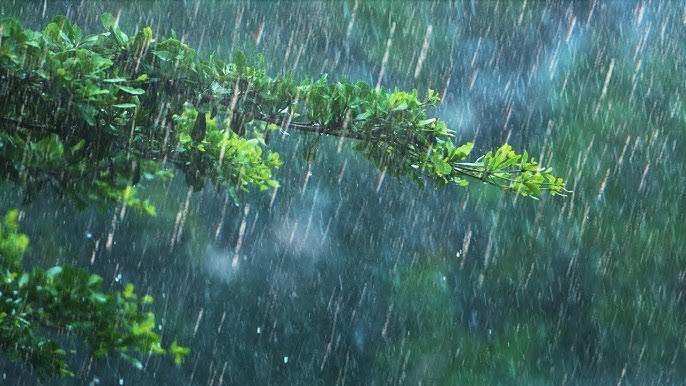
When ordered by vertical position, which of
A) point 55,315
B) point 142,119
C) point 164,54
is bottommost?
point 55,315

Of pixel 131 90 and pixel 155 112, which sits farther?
pixel 155 112

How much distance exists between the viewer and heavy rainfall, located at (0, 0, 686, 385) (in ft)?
27.0

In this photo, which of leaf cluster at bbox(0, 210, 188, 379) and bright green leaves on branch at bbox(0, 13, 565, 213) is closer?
bright green leaves on branch at bbox(0, 13, 565, 213)

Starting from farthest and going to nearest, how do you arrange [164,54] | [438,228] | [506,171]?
[438,228]
[506,171]
[164,54]

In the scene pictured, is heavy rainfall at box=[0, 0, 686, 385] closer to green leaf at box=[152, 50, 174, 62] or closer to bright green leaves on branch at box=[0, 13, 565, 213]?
bright green leaves on branch at box=[0, 13, 565, 213]

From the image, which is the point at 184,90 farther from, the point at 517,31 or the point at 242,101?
the point at 517,31

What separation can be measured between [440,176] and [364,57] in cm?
645

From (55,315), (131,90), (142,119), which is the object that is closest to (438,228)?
(55,315)

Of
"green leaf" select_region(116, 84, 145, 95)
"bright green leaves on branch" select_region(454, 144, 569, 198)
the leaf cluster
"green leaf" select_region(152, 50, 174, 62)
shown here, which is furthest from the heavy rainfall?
"green leaf" select_region(116, 84, 145, 95)

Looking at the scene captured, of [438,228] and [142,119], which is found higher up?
[142,119]

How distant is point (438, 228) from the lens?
8820 millimetres

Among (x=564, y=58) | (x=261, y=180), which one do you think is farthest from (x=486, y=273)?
(x=261, y=180)

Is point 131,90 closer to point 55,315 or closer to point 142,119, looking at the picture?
point 142,119

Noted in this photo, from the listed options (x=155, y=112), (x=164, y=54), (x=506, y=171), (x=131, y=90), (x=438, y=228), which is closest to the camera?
(x=131, y=90)
